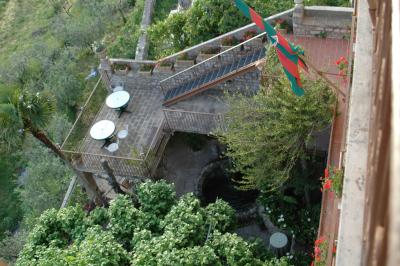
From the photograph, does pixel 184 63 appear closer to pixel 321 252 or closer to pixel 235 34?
pixel 235 34

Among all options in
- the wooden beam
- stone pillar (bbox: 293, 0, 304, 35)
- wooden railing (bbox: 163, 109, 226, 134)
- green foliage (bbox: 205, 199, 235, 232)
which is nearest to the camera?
green foliage (bbox: 205, 199, 235, 232)

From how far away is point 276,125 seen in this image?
14000 mm

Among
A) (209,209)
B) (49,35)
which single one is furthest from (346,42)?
(49,35)

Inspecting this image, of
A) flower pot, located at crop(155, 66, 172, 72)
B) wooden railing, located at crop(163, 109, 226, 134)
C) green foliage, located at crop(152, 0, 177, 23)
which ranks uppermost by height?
green foliage, located at crop(152, 0, 177, 23)

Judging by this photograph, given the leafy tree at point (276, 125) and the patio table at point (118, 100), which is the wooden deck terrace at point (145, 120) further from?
the leafy tree at point (276, 125)

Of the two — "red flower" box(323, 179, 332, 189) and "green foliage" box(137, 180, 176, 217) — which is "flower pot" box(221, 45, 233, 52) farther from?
"red flower" box(323, 179, 332, 189)

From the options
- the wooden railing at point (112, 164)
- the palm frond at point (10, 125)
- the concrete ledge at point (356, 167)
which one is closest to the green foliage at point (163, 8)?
the wooden railing at point (112, 164)

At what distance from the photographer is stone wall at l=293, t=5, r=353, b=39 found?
56.0 ft

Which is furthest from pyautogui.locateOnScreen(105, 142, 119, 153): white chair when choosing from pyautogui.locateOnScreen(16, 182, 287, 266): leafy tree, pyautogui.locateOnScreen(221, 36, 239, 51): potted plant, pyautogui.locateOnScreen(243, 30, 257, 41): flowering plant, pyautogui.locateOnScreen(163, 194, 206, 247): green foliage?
pyautogui.locateOnScreen(243, 30, 257, 41): flowering plant

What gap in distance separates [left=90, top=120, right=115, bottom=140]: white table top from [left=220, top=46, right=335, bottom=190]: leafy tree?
530cm

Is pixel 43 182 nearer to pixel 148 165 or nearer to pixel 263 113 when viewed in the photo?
pixel 148 165

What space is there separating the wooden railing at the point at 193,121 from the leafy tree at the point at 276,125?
2291mm

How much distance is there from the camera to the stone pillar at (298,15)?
17.0 m

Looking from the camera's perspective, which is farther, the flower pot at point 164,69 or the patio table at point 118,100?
the flower pot at point 164,69
